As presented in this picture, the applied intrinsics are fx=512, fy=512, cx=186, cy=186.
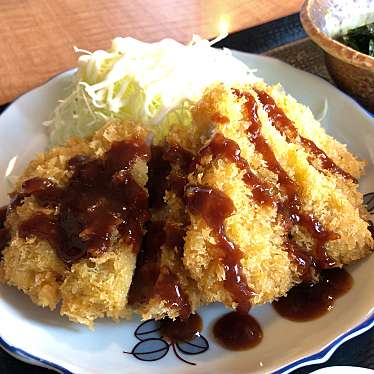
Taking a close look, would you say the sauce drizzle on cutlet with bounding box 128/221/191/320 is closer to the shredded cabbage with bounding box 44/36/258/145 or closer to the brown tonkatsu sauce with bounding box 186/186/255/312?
the brown tonkatsu sauce with bounding box 186/186/255/312

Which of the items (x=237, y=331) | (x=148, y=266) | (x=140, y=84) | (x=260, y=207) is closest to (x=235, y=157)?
(x=260, y=207)

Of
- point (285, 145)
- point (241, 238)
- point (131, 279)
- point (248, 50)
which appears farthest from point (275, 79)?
point (131, 279)

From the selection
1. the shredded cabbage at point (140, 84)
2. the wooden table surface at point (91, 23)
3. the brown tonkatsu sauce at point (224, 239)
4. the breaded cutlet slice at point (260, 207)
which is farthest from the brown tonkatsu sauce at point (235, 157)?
the wooden table surface at point (91, 23)

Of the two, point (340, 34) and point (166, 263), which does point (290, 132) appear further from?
point (340, 34)

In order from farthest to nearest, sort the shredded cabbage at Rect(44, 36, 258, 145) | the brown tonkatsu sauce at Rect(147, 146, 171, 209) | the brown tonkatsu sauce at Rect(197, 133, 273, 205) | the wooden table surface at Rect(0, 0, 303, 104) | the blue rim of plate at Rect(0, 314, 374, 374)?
1. the wooden table surface at Rect(0, 0, 303, 104)
2. the shredded cabbage at Rect(44, 36, 258, 145)
3. the brown tonkatsu sauce at Rect(147, 146, 171, 209)
4. the brown tonkatsu sauce at Rect(197, 133, 273, 205)
5. the blue rim of plate at Rect(0, 314, 374, 374)

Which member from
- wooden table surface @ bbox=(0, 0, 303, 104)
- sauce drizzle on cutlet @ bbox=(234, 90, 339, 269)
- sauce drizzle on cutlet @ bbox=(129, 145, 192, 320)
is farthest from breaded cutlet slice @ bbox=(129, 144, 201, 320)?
wooden table surface @ bbox=(0, 0, 303, 104)

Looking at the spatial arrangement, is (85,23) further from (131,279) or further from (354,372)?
(354,372)

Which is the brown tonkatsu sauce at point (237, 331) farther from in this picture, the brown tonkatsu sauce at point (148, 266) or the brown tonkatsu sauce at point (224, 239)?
the brown tonkatsu sauce at point (148, 266)
